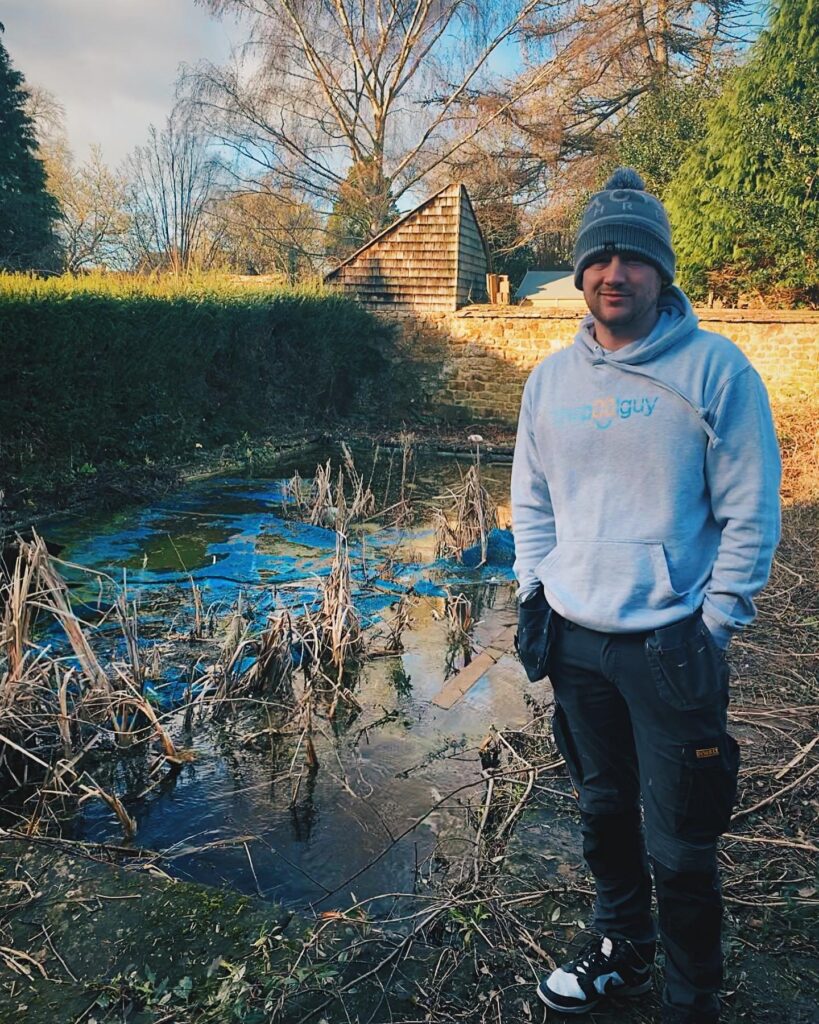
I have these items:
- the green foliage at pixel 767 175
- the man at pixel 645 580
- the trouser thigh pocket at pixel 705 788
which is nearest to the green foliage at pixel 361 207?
the green foliage at pixel 767 175

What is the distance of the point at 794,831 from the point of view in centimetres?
269

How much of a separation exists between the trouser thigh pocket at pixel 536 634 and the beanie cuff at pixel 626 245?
2.71 feet

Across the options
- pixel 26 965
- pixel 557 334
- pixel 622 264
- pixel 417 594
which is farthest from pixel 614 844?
pixel 557 334

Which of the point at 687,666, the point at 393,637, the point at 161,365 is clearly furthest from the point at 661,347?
the point at 161,365

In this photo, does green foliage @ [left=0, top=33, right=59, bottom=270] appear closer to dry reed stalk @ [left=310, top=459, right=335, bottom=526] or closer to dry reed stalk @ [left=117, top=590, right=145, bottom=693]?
dry reed stalk @ [left=310, top=459, right=335, bottom=526]

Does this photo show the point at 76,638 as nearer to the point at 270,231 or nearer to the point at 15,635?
the point at 15,635

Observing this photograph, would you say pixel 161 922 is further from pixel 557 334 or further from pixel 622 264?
pixel 557 334

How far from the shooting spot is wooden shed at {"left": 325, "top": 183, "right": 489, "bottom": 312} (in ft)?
51.7

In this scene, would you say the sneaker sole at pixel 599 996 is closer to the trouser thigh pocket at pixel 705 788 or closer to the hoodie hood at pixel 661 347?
the trouser thigh pocket at pixel 705 788

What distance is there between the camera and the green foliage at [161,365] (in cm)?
791

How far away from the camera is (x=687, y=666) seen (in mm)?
1585

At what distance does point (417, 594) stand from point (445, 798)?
280cm

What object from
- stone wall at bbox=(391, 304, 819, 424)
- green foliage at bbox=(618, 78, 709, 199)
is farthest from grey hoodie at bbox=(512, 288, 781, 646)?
green foliage at bbox=(618, 78, 709, 199)

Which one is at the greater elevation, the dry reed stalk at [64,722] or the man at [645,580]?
the man at [645,580]
